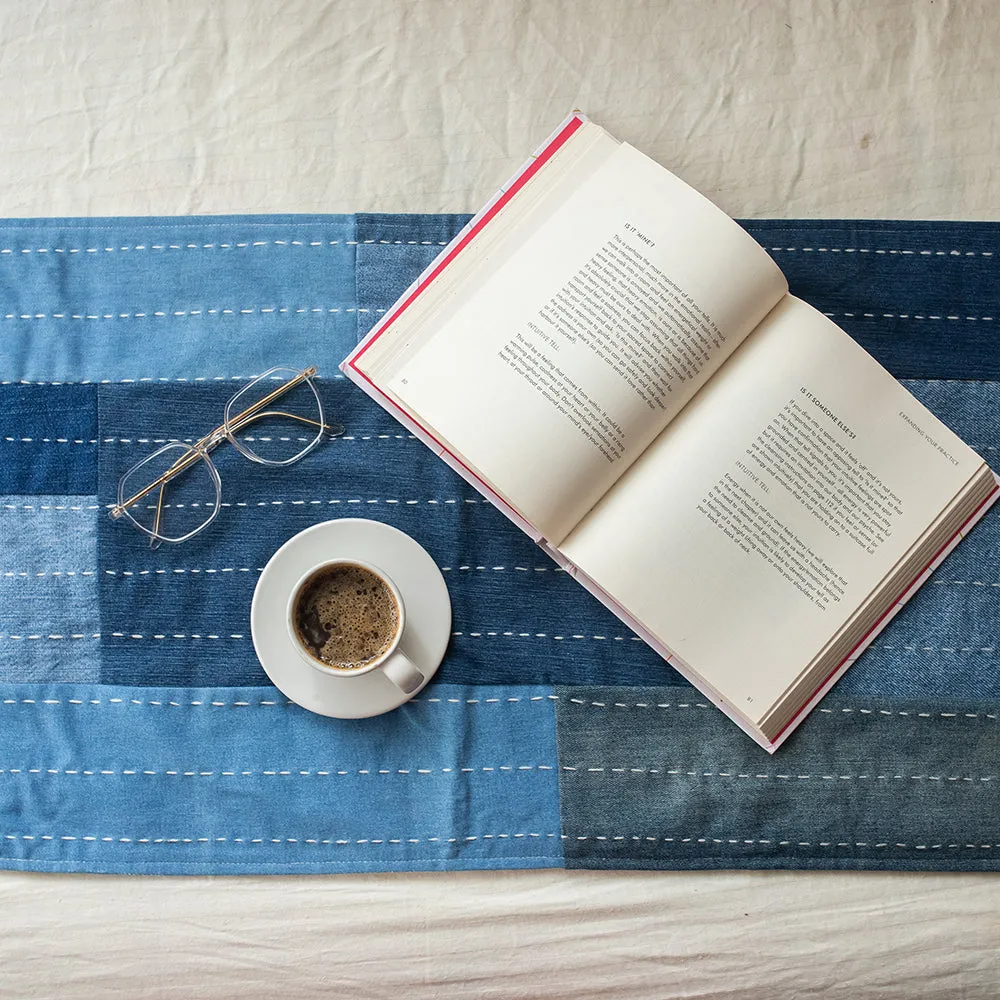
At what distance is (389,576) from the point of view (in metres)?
0.72

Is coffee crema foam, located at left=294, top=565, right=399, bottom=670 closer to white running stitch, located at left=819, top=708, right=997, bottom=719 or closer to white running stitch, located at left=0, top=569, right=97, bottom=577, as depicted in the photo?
white running stitch, located at left=0, top=569, right=97, bottom=577

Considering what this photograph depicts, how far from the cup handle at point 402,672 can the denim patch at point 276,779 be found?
6 centimetres

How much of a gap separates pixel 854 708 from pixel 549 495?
0.29m

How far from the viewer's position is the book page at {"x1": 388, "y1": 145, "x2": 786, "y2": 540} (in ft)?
2.31

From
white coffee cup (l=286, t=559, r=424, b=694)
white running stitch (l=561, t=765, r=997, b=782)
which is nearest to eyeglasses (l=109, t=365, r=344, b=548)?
white coffee cup (l=286, t=559, r=424, b=694)

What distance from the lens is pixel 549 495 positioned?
27.8 inches

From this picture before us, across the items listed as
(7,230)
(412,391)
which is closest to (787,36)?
(412,391)

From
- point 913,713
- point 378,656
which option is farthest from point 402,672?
point 913,713

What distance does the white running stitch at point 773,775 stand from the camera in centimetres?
74

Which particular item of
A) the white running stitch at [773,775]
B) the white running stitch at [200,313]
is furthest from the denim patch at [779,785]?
the white running stitch at [200,313]

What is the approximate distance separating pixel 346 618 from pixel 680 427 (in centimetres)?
28

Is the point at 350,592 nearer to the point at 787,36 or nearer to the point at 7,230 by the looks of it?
the point at 7,230

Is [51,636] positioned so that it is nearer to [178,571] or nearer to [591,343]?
[178,571]

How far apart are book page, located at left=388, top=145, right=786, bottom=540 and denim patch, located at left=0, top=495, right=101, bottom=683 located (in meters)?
0.27
